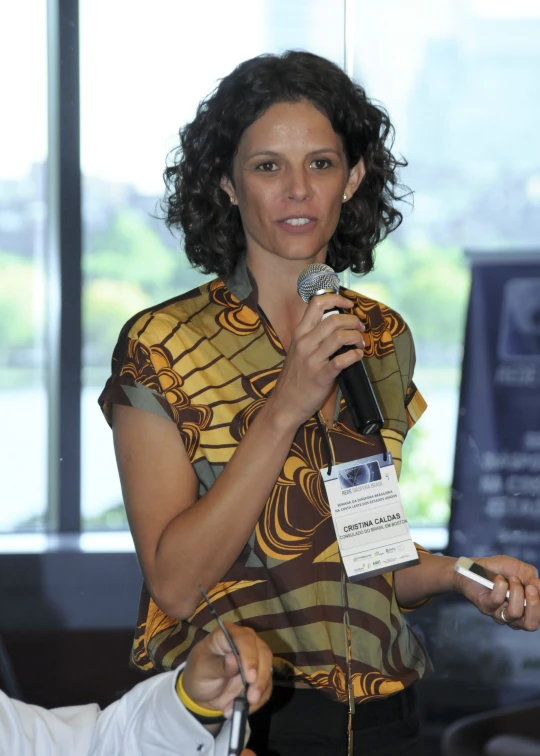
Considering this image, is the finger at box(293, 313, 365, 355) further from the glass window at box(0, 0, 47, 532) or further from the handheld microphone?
the glass window at box(0, 0, 47, 532)

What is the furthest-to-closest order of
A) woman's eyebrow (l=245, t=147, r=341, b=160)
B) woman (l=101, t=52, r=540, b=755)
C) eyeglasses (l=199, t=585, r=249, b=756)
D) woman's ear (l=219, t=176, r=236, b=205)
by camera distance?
woman's ear (l=219, t=176, r=236, b=205)
woman's eyebrow (l=245, t=147, r=341, b=160)
woman (l=101, t=52, r=540, b=755)
eyeglasses (l=199, t=585, r=249, b=756)

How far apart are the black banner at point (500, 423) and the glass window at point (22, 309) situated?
5.44ft

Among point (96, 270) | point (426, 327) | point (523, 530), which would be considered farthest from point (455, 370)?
point (96, 270)

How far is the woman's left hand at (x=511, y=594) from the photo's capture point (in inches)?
63.0

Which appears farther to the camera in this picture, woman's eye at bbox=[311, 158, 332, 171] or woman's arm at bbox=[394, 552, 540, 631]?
woman's eye at bbox=[311, 158, 332, 171]

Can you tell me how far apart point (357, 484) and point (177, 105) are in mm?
2466

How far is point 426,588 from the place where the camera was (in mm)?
1841

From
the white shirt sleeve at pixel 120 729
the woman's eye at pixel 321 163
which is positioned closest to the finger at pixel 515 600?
the white shirt sleeve at pixel 120 729

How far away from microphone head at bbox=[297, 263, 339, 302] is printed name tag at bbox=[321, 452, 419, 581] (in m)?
0.30

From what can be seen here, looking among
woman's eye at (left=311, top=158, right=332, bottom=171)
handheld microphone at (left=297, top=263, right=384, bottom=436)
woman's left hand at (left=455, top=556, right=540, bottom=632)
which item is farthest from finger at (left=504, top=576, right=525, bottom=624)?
woman's eye at (left=311, top=158, right=332, bottom=171)

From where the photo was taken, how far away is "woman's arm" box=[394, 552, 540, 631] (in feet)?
5.26

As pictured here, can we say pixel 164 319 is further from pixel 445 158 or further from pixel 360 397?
pixel 445 158

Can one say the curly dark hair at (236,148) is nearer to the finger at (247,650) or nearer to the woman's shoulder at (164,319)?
the woman's shoulder at (164,319)

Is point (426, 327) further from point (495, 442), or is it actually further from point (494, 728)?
point (494, 728)
